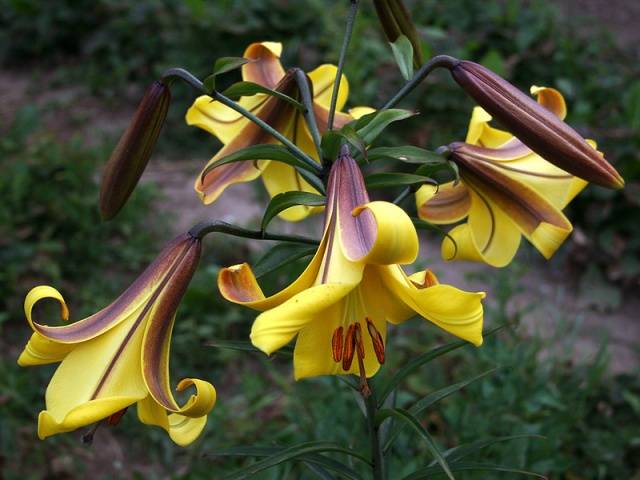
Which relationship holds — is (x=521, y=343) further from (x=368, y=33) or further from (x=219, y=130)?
(x=368, y=33)

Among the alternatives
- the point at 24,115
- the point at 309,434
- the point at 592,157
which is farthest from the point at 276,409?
the point at 24,115

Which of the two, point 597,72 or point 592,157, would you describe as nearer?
point 592,157

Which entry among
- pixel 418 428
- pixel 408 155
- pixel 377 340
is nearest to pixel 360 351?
pixel 377 340

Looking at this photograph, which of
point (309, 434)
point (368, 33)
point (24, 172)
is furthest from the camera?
point (368, 33)

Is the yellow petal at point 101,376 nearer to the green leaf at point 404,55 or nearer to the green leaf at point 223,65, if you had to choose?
the green leaf at point 223,65

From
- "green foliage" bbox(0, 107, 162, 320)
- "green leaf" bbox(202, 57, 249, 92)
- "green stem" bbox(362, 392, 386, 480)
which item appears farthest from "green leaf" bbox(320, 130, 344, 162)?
"green foliage" bbox(0, 107, 162, 320)

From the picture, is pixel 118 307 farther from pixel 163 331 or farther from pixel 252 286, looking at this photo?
pixel 252 286

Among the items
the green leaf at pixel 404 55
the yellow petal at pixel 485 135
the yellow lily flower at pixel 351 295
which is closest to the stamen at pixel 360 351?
the yellow lily flower at pixel 351 295

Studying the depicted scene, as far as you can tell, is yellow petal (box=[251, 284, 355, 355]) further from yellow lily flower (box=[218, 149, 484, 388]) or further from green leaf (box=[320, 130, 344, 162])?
green leaf (box=[320, 130, 344, 162])
